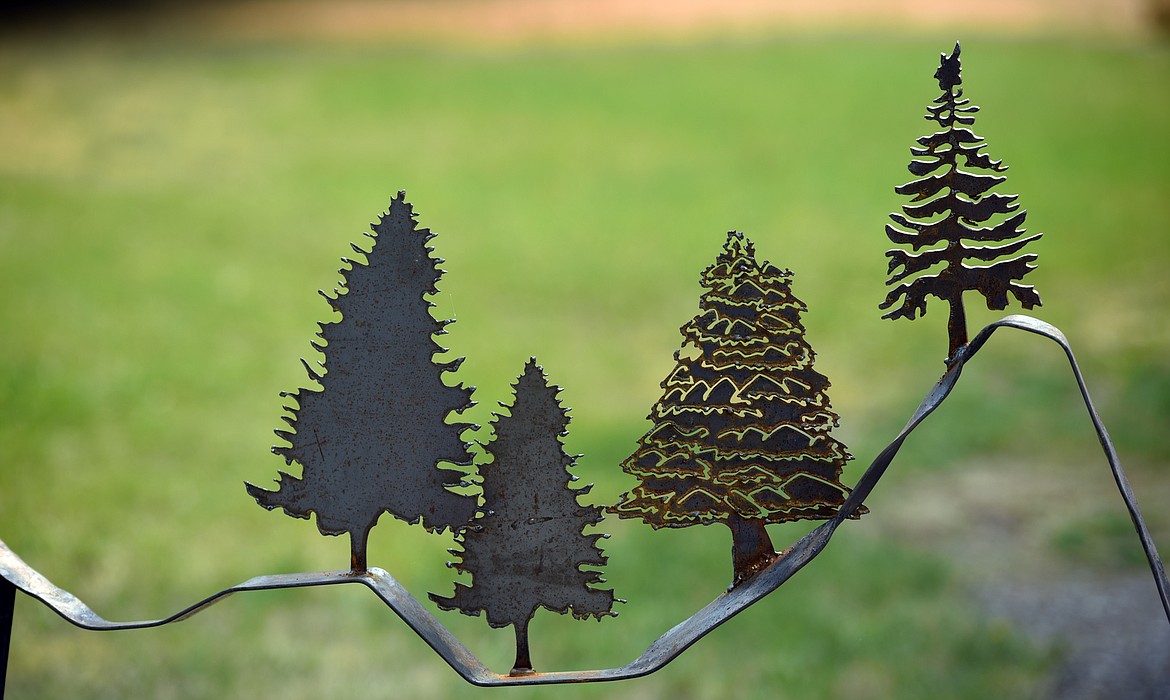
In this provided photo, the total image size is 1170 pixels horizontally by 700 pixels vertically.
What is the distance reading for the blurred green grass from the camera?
7.57ft

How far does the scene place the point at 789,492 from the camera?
101cm

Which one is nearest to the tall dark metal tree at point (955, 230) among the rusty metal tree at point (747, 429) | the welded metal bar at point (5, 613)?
the rusty metal tree at point (747, 429)

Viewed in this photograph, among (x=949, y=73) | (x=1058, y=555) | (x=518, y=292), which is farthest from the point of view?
(x=518, y=292)

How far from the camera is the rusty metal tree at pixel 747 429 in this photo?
39.4 inches

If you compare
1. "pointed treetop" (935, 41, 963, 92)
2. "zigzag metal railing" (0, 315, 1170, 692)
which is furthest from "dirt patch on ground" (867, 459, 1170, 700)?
"pointed treetop" (935, 41, 963, 92)

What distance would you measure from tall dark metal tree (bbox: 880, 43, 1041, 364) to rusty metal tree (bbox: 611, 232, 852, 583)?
10cm

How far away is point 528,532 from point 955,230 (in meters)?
0.46

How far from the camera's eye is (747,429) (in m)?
1.00

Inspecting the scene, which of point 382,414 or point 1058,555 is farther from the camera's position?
point 1058,555

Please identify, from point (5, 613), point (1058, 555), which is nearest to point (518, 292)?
point (1058, 555)

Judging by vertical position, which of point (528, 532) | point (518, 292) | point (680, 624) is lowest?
point (680, 624)

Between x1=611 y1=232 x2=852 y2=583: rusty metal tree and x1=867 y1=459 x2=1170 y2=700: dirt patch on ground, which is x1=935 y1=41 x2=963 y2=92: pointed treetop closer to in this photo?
x1=611 y1=232 x2=852 y2=583: rusty metal tree

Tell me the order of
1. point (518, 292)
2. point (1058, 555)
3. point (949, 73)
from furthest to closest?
point (518, 292), point (1058, 555), point (949, 73)

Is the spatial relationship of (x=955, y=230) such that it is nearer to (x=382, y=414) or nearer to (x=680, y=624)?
(x=680, y=624)
